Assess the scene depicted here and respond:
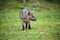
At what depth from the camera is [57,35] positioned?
29.2ft

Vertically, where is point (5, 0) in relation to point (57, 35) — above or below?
above

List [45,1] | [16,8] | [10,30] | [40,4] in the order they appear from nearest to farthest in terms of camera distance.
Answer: [10,30]
[16,8]
[40,4]
[45,1]

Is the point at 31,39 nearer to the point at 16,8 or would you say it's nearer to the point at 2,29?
the point at 2,29

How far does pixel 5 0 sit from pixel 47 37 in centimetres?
1244

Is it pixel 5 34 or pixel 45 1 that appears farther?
pixel 45 1

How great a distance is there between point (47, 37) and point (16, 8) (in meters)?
9.56

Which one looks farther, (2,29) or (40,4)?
(40,4)

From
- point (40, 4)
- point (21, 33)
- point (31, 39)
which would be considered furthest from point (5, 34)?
point (40, 4)

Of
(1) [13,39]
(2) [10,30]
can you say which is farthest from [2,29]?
(1) [13,39]

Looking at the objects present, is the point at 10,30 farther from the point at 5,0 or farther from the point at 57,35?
the point at 5,0

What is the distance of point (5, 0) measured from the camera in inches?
803

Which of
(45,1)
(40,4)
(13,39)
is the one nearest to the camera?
(13,39)

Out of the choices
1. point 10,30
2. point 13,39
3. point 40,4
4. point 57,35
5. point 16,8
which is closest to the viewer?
point 13,39

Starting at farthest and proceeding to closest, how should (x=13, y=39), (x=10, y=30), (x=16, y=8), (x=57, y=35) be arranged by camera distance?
(x=16, y=8) < (x=10, y=30) < (x=57, y=35) < (x=13, y=39)
